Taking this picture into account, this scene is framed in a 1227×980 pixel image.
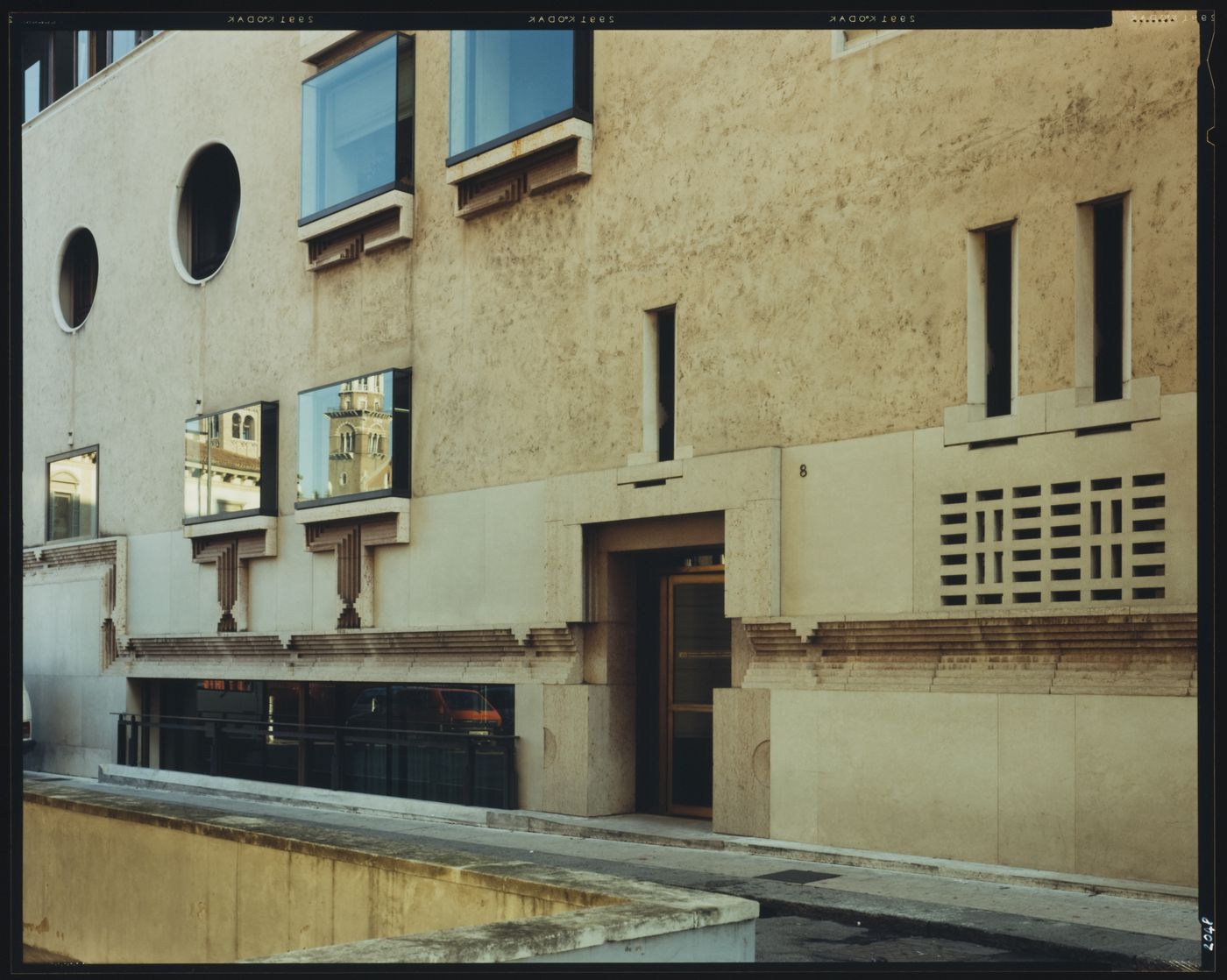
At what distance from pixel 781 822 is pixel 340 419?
319 inches

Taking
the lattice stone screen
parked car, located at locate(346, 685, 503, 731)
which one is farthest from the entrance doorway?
the lattice stone screen

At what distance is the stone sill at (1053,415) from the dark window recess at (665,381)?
11.6 ft

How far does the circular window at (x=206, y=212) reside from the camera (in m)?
20.6

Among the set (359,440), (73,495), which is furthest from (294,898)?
(73,495)

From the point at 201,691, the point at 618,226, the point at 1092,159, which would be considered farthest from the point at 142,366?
the point at 1092,159

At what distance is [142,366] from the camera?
2114 cm

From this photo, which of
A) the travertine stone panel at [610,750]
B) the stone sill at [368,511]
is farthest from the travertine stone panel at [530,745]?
A: the stone sill at [368,511]

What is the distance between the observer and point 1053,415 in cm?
1003

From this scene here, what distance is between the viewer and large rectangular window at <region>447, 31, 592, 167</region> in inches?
556

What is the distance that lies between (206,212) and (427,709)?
9300 mm

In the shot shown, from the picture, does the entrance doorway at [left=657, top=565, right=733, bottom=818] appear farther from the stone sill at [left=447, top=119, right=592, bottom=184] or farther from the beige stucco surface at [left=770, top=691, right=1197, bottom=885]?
the stone sill at [left=447, top=119, right=592, bottom=184]

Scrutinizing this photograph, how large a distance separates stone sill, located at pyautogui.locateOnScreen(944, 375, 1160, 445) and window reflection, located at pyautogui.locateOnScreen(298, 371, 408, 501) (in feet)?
25.5

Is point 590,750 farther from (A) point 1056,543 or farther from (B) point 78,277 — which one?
(B) point 78,277
